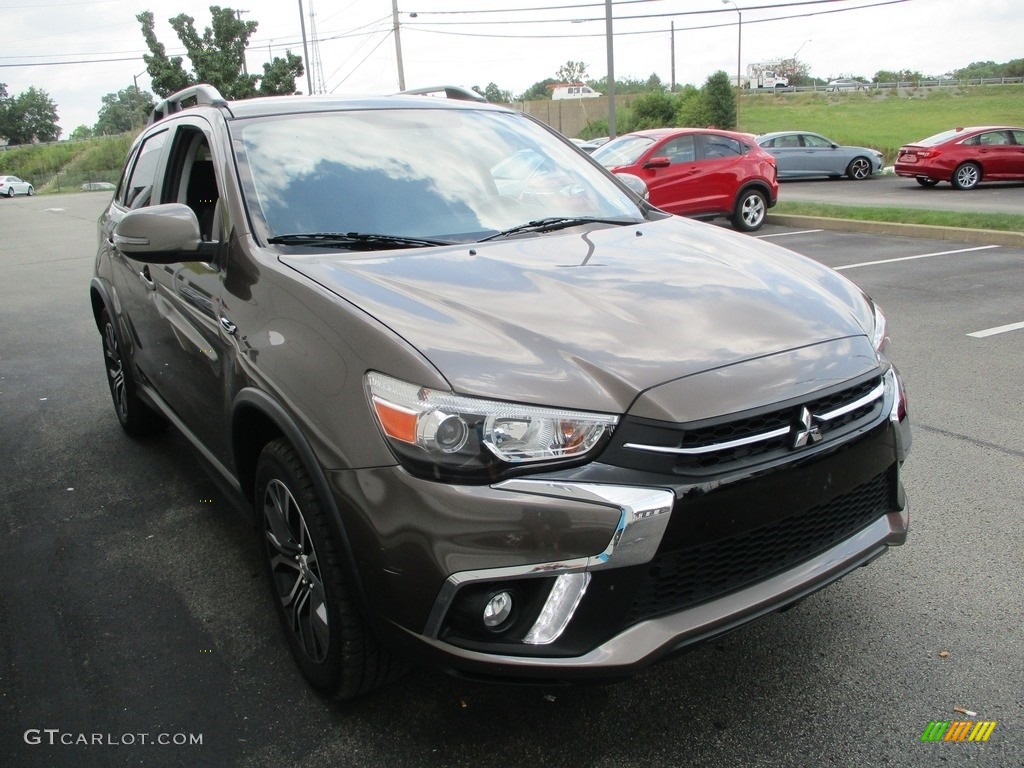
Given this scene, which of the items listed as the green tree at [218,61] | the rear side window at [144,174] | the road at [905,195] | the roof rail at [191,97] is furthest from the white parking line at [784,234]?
the green tree at [218,61]

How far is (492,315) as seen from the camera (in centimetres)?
238

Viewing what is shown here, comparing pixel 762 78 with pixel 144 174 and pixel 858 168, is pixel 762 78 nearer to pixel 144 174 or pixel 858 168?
pixel 858 168

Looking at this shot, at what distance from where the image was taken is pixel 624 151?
1423 centimetres

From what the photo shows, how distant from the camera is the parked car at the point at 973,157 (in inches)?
807

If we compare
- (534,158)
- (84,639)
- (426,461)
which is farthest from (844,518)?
(84,639)

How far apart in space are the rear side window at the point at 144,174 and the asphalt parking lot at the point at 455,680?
1.40m

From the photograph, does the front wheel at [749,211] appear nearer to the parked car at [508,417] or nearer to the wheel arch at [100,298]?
the wheel arch at [100,298]

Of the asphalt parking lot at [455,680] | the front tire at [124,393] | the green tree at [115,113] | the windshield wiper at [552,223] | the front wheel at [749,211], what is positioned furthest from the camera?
the green tree at [115,113]

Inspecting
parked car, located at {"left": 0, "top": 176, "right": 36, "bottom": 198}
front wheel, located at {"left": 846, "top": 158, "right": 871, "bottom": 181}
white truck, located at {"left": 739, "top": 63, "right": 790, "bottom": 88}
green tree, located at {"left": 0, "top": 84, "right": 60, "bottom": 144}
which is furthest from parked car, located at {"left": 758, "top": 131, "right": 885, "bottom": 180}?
green tree, located at {"left": 0, "top": 84, "right": 60, "bottom": 144}

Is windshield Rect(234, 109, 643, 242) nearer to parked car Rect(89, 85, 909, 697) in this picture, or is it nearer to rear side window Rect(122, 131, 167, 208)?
parked car Rect(89, 85, 909, 697)

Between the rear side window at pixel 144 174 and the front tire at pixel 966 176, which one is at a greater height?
the rear side window at pixel 144 174

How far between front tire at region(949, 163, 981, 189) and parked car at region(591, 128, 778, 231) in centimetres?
864

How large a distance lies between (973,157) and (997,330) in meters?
16.2

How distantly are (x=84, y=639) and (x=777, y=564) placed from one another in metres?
2.34
